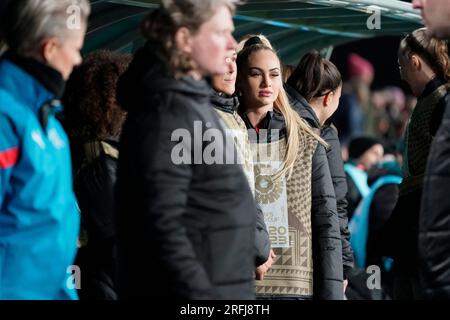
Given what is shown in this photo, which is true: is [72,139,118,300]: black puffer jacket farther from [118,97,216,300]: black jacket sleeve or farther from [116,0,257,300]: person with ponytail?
[118,97,216,300]: black jacket sleeve

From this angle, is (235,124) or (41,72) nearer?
(41,72)

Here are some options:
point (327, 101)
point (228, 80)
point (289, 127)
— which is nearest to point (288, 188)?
point (289, 127)

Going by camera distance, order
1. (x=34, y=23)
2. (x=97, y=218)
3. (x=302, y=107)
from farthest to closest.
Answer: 1. (x=302, y=107)
2. (x=97, y=218)
3. (x=34, y=23)

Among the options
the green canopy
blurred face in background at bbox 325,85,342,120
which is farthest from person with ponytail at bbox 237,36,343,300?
blurred face in background at bbox 325,85,342,120

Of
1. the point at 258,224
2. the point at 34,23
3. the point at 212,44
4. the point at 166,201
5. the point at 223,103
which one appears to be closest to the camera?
the point at 166,201

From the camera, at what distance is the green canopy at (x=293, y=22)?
6.25 m

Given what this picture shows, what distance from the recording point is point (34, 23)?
413cm

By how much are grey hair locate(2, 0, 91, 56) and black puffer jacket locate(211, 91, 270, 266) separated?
54.5 inches

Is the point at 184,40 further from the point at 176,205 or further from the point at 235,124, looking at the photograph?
the point at 235,124

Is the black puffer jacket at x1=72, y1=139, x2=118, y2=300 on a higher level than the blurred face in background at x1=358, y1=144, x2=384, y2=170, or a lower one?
lower

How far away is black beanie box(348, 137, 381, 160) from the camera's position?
40.0 ft

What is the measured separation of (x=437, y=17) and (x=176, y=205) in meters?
1.16

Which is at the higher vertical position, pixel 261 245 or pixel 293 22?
pixel 293 22
